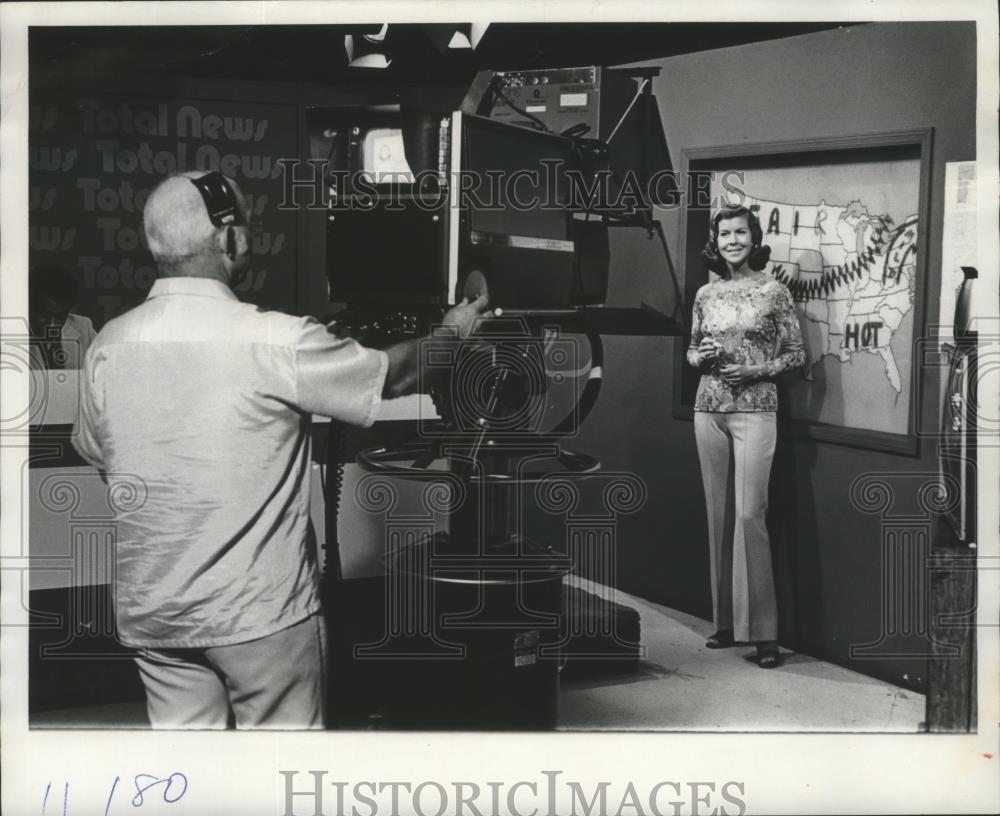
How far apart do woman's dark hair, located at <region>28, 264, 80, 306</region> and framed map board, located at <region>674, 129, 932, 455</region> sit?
1431 millimetres

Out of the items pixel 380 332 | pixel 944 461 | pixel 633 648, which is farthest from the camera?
pixel 633 648

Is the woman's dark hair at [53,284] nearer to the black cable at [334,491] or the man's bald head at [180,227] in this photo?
the man's bald head at [180,227]

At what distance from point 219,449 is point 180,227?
466 mm

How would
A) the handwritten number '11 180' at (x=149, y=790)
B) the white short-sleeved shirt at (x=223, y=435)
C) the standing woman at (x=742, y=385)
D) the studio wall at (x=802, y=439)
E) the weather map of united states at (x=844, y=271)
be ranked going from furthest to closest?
the standing woman at (x=742, y=385) < the weather map of united states at (x=844, y=271) < the studio wall at (x=802, y=439) < the handwritten number '11 180' at (x=149, y=790) < the white short-sleeved shirt at (x=223, y=435)

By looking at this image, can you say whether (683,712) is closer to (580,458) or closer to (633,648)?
(633,648)

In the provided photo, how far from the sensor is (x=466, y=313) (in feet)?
6.44

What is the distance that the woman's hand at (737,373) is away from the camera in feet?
7.85

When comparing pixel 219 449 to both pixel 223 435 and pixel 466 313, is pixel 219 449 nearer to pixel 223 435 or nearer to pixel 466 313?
pixel 223 435

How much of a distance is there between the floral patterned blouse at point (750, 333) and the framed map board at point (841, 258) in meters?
0.04

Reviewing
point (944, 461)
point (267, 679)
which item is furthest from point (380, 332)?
point (944, 461)

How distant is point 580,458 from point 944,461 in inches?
32.0

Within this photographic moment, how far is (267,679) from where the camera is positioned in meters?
1.99

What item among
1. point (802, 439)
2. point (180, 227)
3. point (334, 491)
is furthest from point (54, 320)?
point (802, 439)

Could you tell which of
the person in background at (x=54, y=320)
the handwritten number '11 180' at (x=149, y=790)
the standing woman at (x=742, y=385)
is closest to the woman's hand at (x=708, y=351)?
the standing woman at (x=742, y=385)
